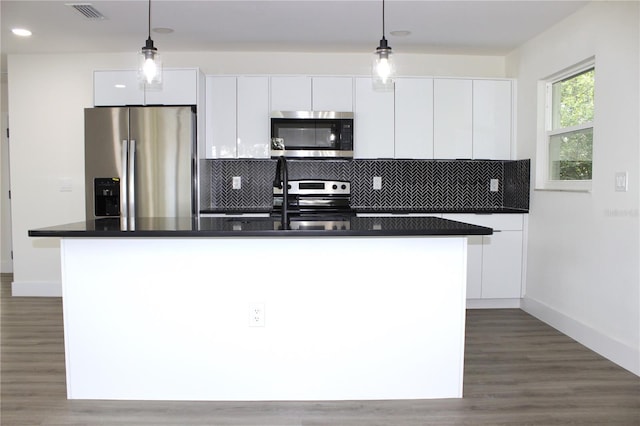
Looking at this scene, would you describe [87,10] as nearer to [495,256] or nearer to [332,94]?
[332,94]

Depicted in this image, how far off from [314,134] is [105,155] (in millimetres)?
1846

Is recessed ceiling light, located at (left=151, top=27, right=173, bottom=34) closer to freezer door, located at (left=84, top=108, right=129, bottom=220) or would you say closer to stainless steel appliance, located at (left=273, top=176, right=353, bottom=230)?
freezer door, located at (left=84, top=108, right=129, bottom=220)

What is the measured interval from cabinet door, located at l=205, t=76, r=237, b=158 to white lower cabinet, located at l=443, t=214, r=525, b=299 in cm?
225

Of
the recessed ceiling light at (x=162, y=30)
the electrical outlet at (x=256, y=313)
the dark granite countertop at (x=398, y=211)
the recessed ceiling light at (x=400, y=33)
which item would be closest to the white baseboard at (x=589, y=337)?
the dark granite countertop at (x=398, y=211)

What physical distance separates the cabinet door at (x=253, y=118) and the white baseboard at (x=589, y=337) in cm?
278

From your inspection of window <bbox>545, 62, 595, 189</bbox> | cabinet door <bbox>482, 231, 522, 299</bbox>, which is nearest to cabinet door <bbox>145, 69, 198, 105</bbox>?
cabinet door <bbox>482, 231, 522, 299</bbox>

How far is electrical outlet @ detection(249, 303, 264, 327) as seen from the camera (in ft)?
8.74

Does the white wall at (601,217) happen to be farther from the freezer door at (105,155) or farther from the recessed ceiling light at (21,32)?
the recessed ceiling light at (21,32)

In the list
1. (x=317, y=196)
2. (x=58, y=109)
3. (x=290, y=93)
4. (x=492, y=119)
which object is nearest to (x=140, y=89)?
(x=58, y=109)

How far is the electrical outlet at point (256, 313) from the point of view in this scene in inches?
105

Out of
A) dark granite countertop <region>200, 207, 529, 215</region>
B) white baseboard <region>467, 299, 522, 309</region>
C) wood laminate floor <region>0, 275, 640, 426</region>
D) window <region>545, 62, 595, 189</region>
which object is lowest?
wood laminate floor <region>0, 275, 640, 426</region>

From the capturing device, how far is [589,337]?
11.9 ft

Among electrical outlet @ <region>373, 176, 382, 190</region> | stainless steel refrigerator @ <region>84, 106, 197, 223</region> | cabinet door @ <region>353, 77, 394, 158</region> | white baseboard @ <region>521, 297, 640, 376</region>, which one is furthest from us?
electrical outlet @ <region>373, 176, 382, 190</region>

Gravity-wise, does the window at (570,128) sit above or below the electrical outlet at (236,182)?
above
